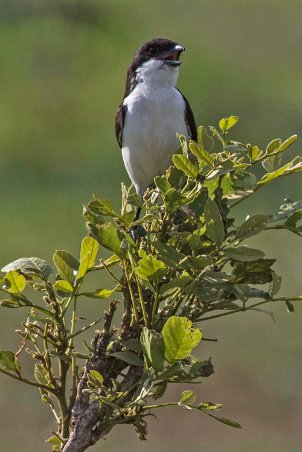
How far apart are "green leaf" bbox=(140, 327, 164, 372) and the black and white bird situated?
5.46 feet

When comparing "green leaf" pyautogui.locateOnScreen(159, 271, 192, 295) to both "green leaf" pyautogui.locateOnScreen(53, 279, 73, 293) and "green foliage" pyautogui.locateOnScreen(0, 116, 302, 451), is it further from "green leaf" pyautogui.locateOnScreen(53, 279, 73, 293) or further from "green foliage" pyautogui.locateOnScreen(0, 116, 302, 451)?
"green leaf" pyautogui.locateOnScreen(53, 279, 73, 293)

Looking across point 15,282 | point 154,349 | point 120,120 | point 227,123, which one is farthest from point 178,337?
point 120,120

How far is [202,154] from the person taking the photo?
1.48 m

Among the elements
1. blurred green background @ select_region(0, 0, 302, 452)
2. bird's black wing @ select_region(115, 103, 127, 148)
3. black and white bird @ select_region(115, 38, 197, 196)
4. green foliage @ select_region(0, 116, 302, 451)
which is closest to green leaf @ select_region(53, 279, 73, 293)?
green foliage @ select_region(0, 116, 302, 451)

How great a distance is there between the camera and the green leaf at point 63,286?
150 centimetres

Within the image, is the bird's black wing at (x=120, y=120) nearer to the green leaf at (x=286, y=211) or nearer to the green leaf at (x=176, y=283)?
the green leaf at (x=286, y=211)

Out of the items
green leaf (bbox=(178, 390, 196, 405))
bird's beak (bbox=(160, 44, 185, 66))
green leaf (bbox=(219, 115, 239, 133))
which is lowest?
green leaf (bbox=(178, 390, 196, 405))

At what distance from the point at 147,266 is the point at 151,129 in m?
1.74

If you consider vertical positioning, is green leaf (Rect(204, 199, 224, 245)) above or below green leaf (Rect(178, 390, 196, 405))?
above

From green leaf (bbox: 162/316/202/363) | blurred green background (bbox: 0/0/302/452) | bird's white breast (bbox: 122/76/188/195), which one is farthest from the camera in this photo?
blurred green background (bbox: 0/0/302/452)

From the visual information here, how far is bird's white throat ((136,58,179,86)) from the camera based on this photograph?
10.7 ft

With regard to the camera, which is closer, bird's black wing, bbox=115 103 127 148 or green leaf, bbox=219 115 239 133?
green leaf, bbox=219 115 239 133

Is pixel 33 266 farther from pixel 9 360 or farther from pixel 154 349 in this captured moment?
pixel 154 349

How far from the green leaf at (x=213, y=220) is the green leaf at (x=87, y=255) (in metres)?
0.17
